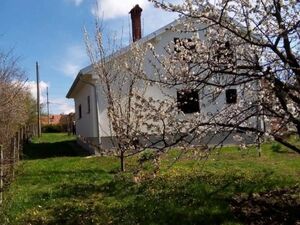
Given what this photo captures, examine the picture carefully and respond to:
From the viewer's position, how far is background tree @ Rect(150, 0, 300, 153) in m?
7.09

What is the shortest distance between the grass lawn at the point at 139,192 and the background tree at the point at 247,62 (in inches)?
68.9

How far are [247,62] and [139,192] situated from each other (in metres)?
4.54

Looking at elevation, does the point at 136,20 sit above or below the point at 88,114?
above

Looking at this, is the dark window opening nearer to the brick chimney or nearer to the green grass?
the green grass

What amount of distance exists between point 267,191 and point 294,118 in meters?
3.57

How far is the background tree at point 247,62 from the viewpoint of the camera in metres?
7.09

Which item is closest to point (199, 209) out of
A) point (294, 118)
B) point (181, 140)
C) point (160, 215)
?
point (160, 215)

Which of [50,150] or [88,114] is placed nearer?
[88,114]

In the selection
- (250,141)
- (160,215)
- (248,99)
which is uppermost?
(248,99)

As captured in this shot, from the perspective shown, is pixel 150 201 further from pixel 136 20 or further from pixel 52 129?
pixel 52 129

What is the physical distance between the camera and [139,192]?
35.2ft

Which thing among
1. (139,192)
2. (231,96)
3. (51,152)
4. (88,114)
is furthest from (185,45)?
(51,152)

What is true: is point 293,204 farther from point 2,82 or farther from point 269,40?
point 2,82

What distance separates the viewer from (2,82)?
15180 millimetres
